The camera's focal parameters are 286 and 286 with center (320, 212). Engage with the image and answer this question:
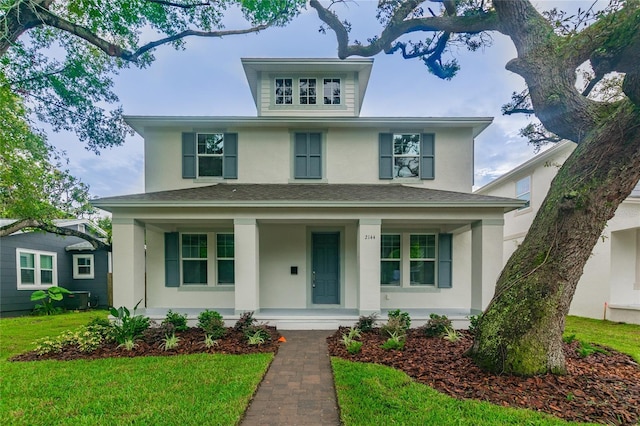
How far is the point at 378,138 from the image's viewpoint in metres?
8.52

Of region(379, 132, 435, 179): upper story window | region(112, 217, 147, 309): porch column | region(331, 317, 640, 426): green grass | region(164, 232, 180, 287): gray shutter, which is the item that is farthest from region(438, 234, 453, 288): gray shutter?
region(112, 217, 147, 309): porch column

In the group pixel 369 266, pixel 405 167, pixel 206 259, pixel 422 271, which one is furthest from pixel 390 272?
pixel 206 259

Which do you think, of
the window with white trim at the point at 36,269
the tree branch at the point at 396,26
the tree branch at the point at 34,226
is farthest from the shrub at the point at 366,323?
the window with white trim at the point at 36,269

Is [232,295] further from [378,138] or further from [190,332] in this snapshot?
[378,138]

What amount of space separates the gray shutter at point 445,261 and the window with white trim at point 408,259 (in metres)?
0.16

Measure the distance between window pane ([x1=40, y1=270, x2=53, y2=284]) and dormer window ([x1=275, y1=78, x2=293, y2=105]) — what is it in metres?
12.6

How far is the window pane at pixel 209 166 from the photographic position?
27.8 feet

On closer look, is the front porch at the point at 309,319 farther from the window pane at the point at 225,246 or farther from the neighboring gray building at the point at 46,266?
the neighboring gray building at the point at 46,266

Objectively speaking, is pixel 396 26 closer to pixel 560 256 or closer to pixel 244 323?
pixel 560 256

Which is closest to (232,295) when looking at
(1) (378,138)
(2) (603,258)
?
(1) (378,138)

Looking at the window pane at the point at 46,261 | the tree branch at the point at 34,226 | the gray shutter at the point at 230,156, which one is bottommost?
the window pane at the point at 46,261

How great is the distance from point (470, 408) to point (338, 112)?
7.91 metres

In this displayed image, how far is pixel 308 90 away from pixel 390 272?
6129 mm

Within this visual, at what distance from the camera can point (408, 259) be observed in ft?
27.1
